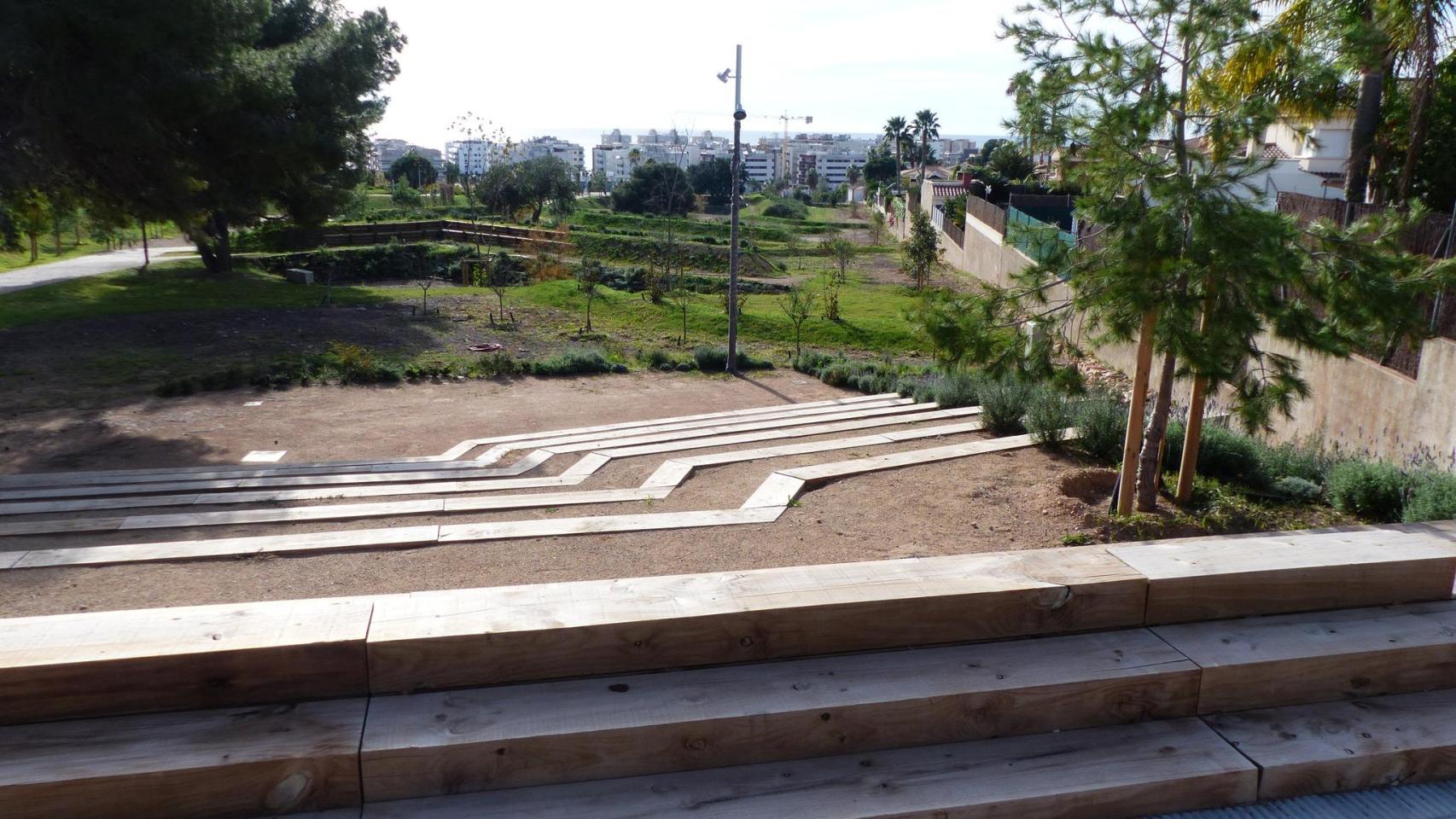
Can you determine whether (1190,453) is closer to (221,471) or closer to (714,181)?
(221,471)

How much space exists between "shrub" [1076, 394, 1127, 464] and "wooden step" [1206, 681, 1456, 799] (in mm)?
5709

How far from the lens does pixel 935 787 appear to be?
8.48 ft

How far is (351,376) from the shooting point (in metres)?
17.1

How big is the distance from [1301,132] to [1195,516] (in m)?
2.51

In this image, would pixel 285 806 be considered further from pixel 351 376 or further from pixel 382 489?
pixel 351 376

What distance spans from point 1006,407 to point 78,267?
32548 mm

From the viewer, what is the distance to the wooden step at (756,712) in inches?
99.0

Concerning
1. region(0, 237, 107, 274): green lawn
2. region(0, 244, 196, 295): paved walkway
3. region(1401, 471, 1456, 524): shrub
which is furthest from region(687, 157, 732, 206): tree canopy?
region(1401, 471, 1456, 524): shrub

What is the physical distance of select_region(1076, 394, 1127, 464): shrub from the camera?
8656mm

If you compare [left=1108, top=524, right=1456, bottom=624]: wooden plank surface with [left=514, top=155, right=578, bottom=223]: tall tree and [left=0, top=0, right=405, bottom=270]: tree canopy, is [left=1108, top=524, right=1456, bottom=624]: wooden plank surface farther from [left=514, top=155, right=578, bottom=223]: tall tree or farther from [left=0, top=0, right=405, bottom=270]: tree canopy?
[left=514, top=155, right=578, bottom=223]: tall tree

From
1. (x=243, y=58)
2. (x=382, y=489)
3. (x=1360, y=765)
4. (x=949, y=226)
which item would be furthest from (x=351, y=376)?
(x=949, y=226)

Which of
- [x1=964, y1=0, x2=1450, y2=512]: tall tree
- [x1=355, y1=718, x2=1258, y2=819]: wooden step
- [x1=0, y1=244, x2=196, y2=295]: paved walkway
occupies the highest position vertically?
[x1=964, y1=0, x2=1450, y2=512]: tall tree

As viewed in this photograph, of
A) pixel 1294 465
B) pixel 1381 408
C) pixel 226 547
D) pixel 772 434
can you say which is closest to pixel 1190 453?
pixel 1294 465

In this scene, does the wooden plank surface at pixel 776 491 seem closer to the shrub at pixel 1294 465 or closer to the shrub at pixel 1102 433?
the shrub at pixel 1102 433
